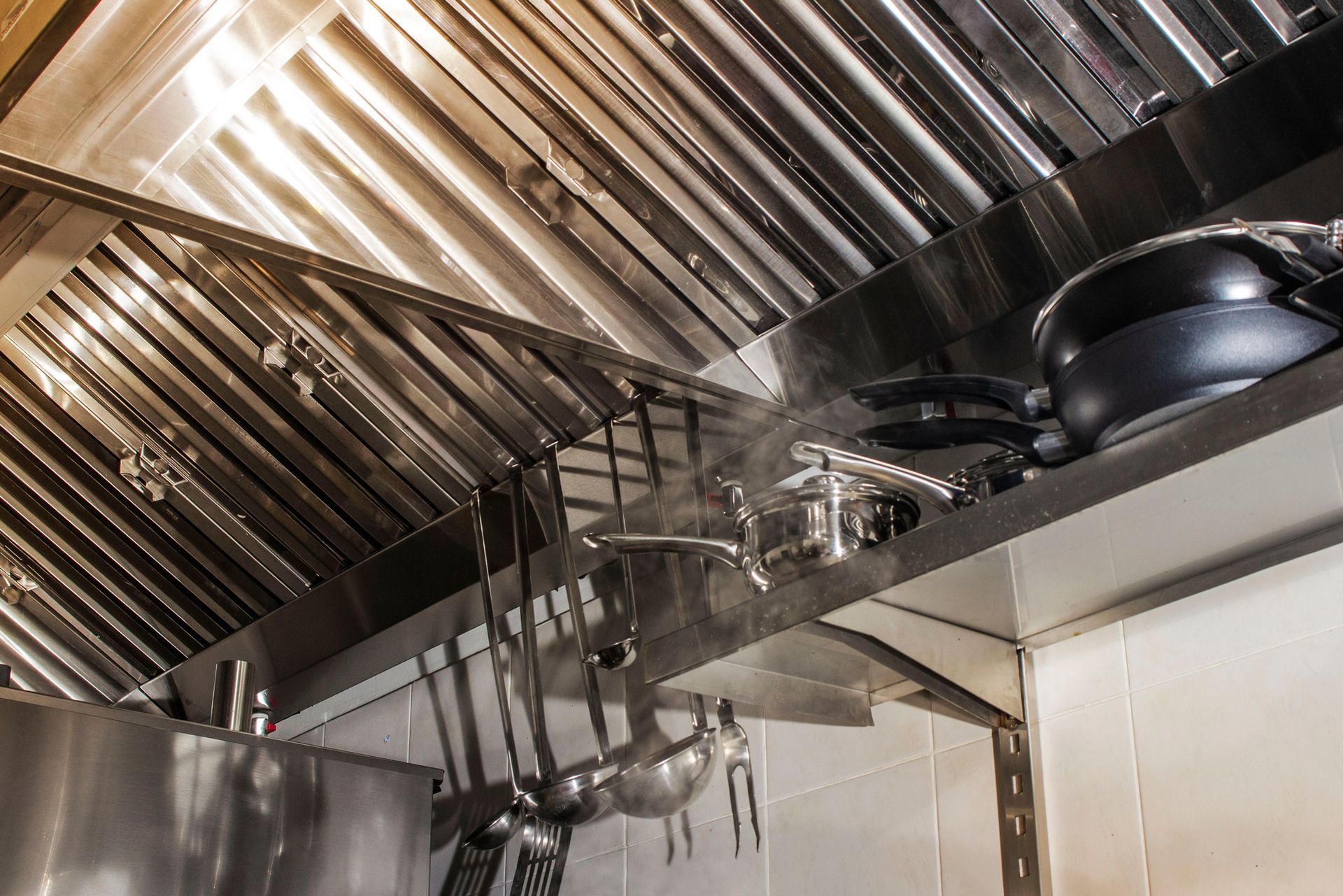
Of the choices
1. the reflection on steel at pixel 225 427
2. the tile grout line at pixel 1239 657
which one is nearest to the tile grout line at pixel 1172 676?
the tile grout line at pixel 1239 657

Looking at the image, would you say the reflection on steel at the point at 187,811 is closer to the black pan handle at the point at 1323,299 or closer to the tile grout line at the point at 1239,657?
the tile grout line at the point at 1239,657

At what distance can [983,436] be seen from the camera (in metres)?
1.00

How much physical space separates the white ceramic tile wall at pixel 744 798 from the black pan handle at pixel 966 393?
0.42 metres

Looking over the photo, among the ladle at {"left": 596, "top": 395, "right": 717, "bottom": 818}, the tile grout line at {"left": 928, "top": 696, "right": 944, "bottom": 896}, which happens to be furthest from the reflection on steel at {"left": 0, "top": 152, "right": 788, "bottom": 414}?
the tile grout line at {"left": 928, "top": 696, "right": 944, "bottom": 896}

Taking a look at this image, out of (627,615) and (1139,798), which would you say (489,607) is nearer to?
(627,615)

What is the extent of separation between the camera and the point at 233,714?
1.85 m

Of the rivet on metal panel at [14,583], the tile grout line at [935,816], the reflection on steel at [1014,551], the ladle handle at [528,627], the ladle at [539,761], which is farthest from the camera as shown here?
the rivet on metal panel at [14,583]

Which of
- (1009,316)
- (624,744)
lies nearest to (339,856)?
(624,744)

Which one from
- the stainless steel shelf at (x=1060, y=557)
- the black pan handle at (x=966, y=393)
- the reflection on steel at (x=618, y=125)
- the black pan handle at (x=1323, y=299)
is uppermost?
the reflection on steel at (x=618, y=125)

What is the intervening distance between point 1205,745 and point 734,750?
56 centimetres

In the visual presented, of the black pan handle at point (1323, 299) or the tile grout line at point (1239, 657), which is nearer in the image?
the black pan handle at point (1323, 299)

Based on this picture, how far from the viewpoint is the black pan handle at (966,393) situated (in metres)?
1.02

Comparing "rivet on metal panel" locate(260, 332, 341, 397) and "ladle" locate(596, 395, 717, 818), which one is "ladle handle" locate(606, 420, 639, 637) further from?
"rivet on metal panel" locate(260, 332, 341, 397)

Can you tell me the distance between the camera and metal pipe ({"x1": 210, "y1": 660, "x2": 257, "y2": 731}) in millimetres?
1850
